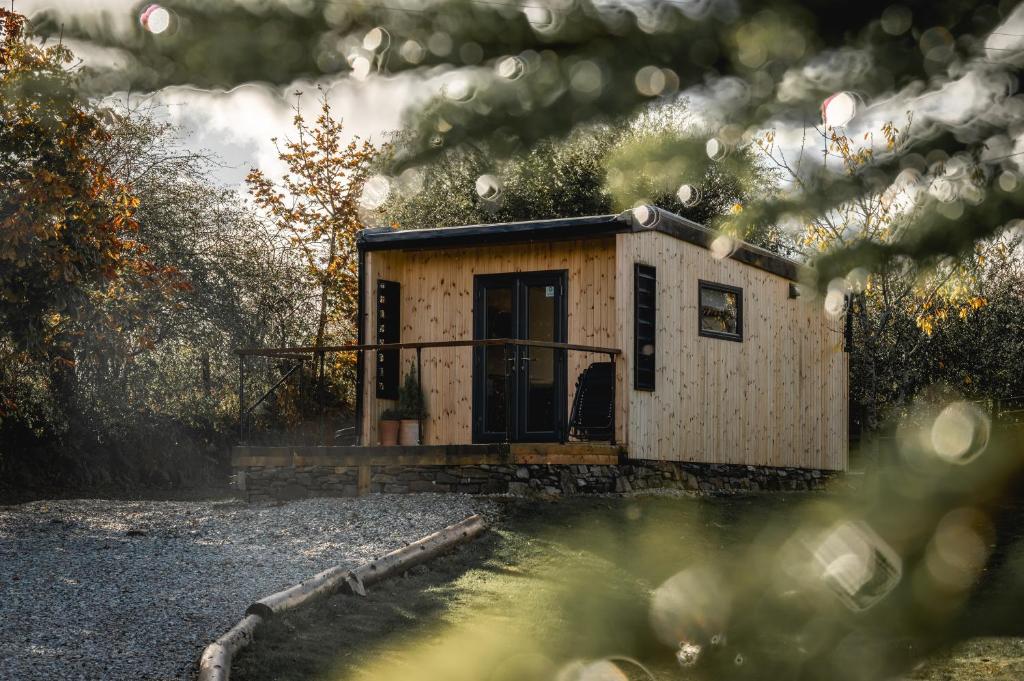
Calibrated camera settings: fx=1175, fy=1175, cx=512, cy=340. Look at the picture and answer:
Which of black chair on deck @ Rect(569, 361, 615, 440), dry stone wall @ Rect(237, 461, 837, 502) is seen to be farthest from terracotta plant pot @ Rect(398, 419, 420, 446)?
black chair on deck @ Rect(569, 361, 615, 440)

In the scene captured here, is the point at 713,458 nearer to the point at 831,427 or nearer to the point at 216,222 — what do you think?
the point at 831,427

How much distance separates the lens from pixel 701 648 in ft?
24.3

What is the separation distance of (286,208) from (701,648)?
17156mm

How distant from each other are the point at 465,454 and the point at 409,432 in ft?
5.82

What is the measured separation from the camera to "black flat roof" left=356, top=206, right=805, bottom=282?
43.0ft

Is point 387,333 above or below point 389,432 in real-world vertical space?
above

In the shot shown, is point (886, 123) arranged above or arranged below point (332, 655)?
above

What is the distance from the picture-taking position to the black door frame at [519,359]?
543 inches

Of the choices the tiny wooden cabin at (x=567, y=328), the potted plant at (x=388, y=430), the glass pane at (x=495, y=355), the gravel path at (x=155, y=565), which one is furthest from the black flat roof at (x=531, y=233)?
the gravel path at (x=155, y=565)

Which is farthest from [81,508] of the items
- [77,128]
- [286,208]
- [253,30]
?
[253,30]

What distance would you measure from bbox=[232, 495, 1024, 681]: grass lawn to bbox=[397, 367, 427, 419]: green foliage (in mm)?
2918

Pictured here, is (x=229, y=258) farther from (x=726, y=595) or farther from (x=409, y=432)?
(x=726, y=595)

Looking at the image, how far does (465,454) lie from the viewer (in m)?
12.6

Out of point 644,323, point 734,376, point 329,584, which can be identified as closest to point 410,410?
point 644,323
